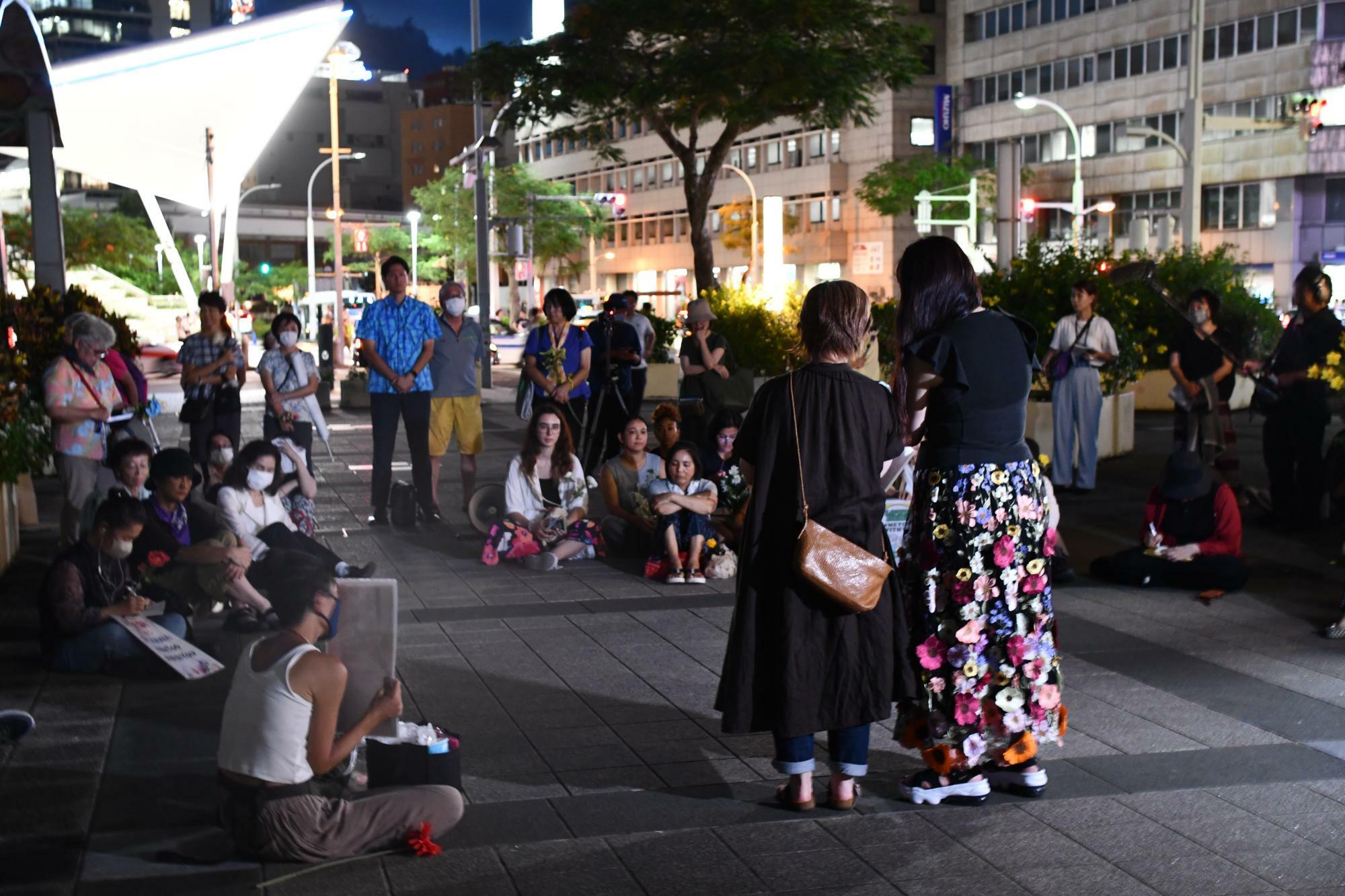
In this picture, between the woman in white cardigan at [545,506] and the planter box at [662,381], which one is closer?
the woman in white cardigan at [545,506]

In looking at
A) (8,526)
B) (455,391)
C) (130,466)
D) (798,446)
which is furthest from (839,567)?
(455,391)

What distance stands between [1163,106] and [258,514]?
190ft

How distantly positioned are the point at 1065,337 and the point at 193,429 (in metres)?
7.88

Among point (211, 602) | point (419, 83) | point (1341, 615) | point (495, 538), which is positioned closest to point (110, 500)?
point (211, 602)

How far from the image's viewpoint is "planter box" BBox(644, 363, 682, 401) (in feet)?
87.3

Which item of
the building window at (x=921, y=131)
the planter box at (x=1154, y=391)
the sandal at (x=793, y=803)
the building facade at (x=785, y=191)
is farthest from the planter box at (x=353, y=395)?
the building window at (x=921, y=131)

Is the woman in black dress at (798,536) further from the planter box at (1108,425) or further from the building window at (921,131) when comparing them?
the building window at (921,131)

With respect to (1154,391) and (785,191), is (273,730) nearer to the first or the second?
(1154,391)

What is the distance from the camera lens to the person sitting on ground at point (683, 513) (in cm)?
966

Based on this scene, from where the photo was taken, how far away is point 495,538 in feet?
34.0

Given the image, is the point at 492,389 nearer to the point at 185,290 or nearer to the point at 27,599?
the point at 27,599

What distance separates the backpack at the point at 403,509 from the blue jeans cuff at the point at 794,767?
23.8 ft

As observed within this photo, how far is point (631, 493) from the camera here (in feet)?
35.0

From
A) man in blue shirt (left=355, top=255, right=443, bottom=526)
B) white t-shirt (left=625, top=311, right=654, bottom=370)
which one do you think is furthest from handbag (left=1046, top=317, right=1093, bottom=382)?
man in blue shirt (left=355, top=255, right=443, bottom=526)
